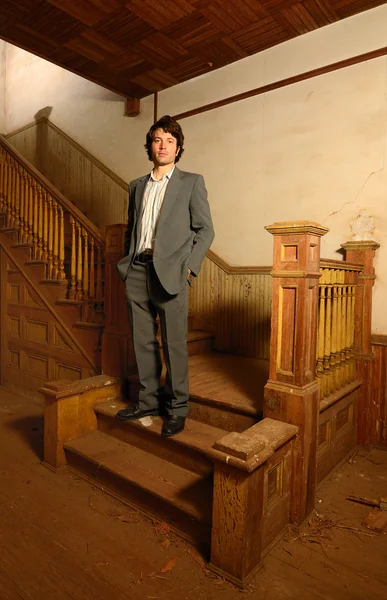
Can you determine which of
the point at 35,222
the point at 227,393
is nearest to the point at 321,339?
the point at 227,393

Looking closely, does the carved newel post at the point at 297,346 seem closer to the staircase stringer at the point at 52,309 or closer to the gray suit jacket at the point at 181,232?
the gray suit jacket at the point at 181,232

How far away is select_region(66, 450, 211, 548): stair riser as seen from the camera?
1.85m

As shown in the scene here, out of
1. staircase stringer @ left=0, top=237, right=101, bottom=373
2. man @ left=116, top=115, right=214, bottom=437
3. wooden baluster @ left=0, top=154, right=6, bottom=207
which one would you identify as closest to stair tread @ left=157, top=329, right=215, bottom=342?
staircase stringer @ left=0, top=237, right=101, bottom=373

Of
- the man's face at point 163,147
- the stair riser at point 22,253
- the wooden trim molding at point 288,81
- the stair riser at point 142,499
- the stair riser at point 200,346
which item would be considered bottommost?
the stair riser at point 142,499

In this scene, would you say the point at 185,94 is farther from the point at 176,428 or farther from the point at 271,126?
the point at 176,428

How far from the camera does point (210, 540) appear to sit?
179 centimetres

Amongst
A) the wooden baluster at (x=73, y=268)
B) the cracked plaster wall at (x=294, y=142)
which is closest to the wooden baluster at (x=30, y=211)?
the wooden baluster at (x=73, y=268)

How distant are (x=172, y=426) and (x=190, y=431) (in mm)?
129

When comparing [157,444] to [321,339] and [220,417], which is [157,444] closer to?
[220,417]

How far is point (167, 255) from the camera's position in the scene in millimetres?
2135

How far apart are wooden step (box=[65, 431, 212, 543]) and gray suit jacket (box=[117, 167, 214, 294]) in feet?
3.17

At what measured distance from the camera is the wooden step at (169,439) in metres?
2.13

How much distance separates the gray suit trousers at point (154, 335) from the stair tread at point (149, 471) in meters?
0.29

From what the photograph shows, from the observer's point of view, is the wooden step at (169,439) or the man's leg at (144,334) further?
the man's leg at (144,334)
